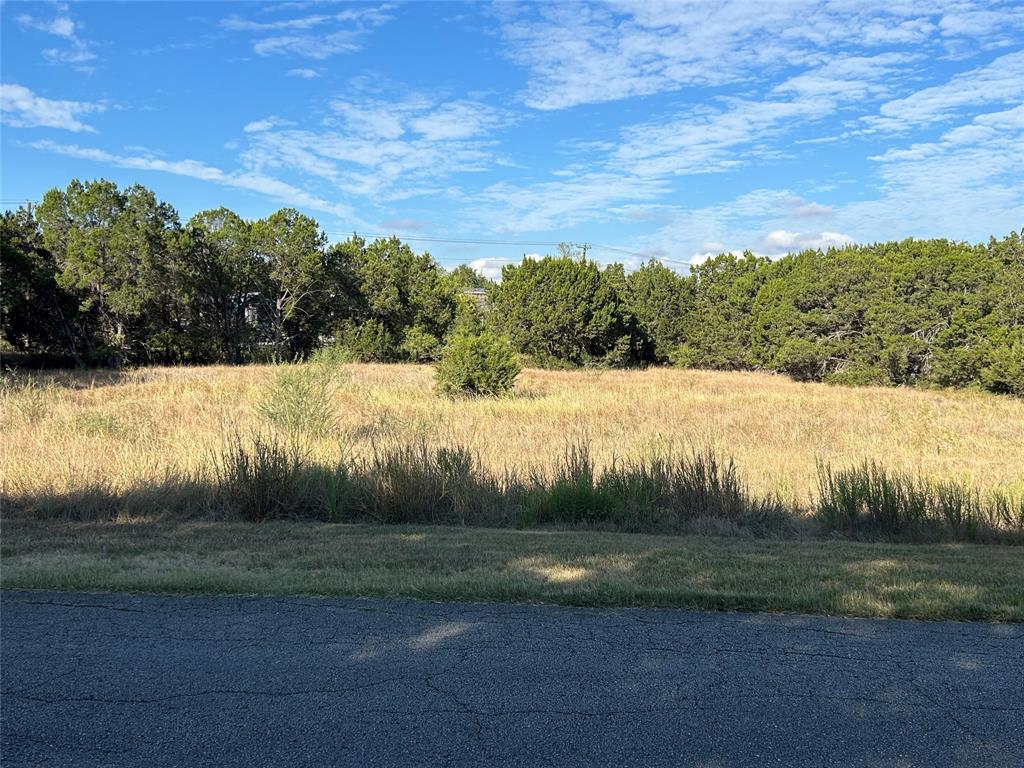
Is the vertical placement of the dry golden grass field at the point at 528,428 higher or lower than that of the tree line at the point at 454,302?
lower

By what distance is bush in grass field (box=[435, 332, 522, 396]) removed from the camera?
24.6 meters

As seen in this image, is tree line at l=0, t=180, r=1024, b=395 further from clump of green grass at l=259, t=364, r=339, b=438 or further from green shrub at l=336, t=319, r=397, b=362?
clump of green grass at l=259, t=364, r=339, b=438

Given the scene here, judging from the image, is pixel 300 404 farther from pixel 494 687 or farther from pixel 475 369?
pixel 494 687

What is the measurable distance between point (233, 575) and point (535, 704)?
3241 millimetres

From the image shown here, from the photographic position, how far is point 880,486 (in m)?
9.69

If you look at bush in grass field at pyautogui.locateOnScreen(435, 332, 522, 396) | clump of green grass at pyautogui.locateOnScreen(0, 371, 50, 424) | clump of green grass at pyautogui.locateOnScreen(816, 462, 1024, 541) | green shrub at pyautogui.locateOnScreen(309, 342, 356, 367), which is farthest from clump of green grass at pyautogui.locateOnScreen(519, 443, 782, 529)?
bush in grass field at pyautogui.locateOnScreen(435, 332, 522, 396)

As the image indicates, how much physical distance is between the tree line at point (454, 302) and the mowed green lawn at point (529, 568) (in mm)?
22375

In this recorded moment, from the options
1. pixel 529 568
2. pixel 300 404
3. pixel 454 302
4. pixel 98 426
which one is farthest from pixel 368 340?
pixel 529 568

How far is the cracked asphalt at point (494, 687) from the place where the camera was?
319 cm

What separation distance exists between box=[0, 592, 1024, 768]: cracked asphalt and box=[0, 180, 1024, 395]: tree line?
82.7 ft

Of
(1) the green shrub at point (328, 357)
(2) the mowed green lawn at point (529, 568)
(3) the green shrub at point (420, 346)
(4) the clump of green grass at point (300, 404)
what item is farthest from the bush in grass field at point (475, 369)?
(3) the green shrub at point (420, 346)

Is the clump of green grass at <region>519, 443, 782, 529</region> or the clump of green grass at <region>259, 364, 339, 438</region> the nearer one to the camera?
the clump of green grass at <region>519, 443, 782, 529</region>

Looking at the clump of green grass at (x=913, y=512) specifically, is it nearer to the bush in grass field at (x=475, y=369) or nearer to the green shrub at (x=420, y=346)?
the bush in grass field at (x=475, y=369)

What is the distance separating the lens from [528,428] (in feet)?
53.9
